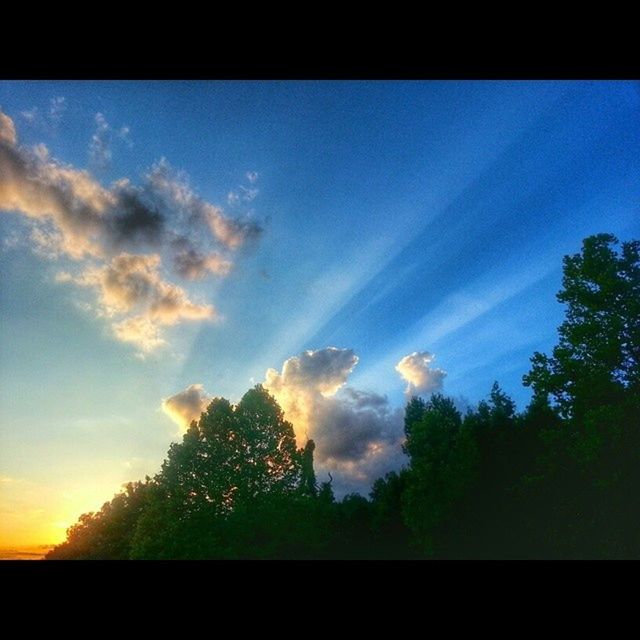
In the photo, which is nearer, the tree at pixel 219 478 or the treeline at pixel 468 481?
the treeline at pixel 468 481

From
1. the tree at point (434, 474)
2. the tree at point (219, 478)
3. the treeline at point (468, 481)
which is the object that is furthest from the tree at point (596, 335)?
the tree at point (219, 478)

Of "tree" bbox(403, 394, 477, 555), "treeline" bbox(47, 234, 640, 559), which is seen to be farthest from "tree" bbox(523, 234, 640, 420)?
"tree" bbox(403, 394, 477, 555)

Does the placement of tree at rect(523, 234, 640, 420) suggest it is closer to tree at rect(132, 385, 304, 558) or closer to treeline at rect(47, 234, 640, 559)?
treeline at rect(47, 234, 640, 559)

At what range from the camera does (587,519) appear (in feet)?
59.5

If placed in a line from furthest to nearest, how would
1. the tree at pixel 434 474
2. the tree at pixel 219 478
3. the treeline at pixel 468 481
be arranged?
the tree at pixel 434 474 < the tree at pixel 219 478 < the treeline at pixel 468 481

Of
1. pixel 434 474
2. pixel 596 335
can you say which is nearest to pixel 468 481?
pixel 434 474

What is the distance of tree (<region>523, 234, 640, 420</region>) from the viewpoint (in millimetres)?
16734

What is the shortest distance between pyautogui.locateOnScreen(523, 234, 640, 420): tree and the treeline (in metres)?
0.04

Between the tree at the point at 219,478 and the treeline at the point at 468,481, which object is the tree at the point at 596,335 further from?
the tree at the point at 219,478

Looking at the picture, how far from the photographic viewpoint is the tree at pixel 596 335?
1673cm

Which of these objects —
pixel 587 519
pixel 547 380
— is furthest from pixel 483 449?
pixel 547 380

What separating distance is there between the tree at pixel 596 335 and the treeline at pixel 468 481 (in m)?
0.04

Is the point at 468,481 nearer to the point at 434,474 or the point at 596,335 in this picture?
the point at 434,474
